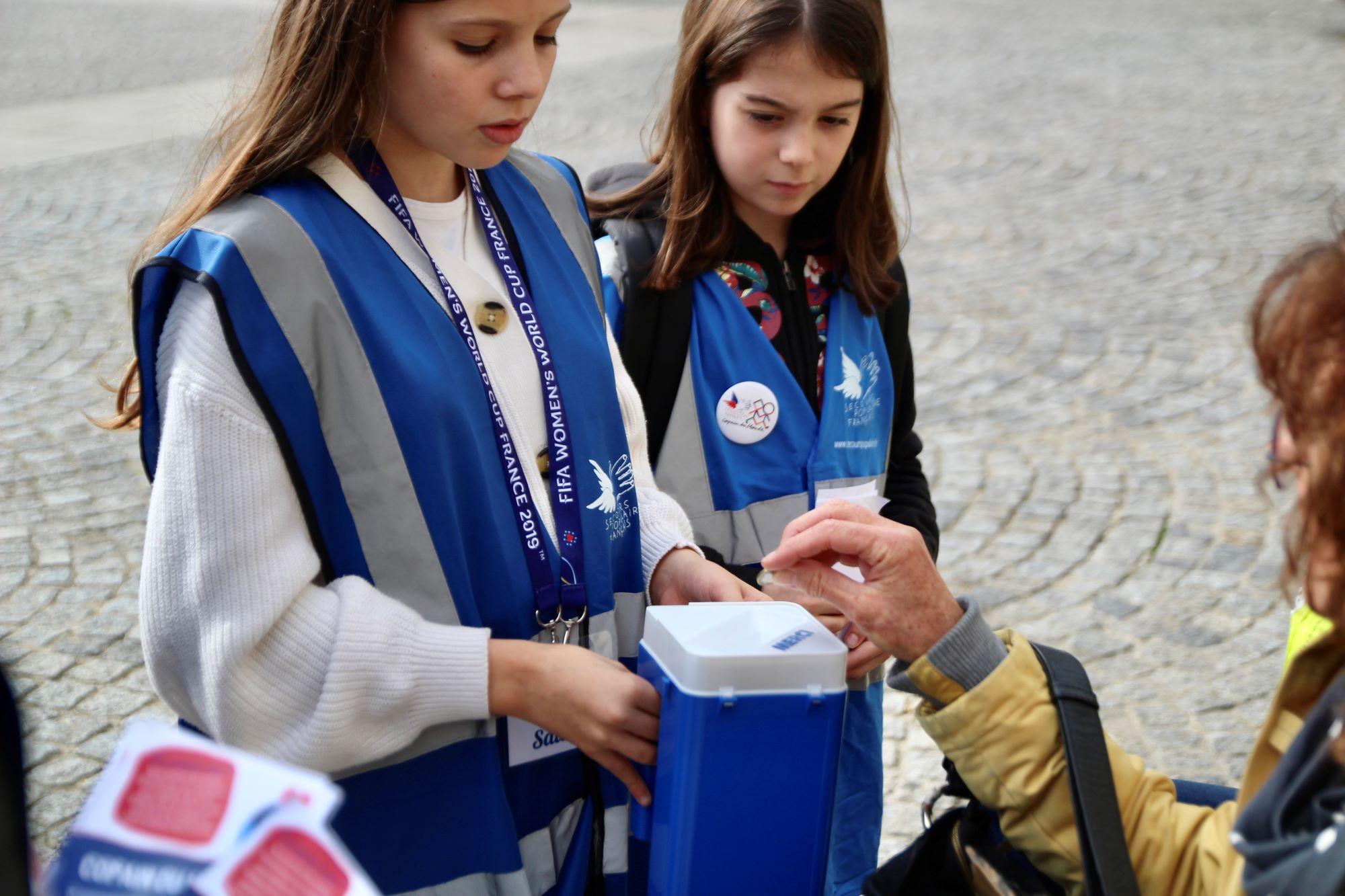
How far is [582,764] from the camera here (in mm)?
1797

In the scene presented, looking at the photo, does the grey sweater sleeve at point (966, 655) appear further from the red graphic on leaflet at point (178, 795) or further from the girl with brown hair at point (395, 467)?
the red graphic on leaflet at point (178, 795)

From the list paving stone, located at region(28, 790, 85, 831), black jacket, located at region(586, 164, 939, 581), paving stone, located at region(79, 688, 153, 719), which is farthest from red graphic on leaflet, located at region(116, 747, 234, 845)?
paving stone, located at region(79, 688, 153, 719)

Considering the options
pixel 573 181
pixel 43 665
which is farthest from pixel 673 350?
pixel 43 665

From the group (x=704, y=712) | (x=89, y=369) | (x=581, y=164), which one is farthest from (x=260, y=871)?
(x=581, y=164)

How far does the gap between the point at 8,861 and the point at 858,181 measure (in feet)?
6.74

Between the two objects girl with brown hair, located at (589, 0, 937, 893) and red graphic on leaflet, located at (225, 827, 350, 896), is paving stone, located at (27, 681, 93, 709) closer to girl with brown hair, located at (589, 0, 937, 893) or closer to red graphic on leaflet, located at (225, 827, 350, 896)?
girl with brown hair, located at (589, 0, 937, 893)

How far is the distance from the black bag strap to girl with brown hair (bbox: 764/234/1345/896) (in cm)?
3

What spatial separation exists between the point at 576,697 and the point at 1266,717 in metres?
0.84

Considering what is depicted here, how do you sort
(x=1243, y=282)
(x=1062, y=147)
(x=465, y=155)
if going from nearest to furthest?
(x=465, y=155), (x=1243, y=282), (x=1062, y=147)

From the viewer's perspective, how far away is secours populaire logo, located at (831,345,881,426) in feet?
8.14

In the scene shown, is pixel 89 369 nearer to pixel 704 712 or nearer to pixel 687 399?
pixel 687 399

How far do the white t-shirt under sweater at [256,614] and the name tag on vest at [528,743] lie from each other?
138mm

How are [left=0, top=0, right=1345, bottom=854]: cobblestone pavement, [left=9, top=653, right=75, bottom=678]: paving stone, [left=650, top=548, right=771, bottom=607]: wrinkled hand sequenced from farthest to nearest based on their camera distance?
[left=0, top=0, right=1345, bottom=854]: cobblestone pavement
[left=9, top=653, right=75, bottom=678]: paving stone
[left=650, top=548, right=771, bottom=607]: wrinkled hand

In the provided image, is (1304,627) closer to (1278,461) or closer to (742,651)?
(1278,461)
